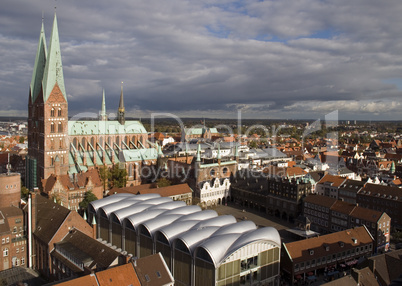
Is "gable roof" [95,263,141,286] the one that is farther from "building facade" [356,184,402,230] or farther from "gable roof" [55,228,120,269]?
"building facade" [356,184,402,230]

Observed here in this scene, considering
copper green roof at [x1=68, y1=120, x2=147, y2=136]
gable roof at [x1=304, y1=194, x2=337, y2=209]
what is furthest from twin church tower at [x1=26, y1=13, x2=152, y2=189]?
gable roof at [x1=304, y1=194, x2=337, y2=209]

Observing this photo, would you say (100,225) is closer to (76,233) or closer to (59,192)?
(76,233)

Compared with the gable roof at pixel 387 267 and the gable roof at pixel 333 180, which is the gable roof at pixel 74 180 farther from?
the gable roof at pixel 387 267

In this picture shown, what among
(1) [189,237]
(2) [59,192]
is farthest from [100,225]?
(2) [59,192]

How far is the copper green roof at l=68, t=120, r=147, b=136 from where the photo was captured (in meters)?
95.0

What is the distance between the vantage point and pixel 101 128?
100375mm

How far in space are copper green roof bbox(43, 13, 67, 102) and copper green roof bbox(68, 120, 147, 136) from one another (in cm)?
1919

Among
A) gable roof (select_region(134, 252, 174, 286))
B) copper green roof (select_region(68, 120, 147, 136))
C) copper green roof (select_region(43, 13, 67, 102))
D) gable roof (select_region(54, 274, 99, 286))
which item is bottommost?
gable roof (select_region(134, 252, 174, 286))

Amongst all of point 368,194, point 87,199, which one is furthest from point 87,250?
point 368,194

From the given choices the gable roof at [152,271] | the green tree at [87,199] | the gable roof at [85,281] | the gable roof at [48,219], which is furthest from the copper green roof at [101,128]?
the gable roof at [85,281]

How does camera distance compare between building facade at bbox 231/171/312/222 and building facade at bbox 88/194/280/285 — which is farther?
building facade at bbox 231/171/312/222

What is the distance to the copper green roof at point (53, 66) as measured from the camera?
75.3 m

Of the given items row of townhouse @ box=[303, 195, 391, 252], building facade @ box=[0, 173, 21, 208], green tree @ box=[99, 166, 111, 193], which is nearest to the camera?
building facade @ box=[0, 173, 21, 208]

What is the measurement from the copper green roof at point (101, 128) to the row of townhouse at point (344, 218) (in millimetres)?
59571
